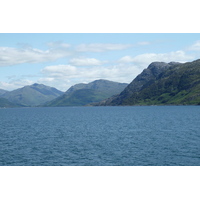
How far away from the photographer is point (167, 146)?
69.4 metres

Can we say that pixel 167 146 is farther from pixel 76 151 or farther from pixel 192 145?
pixel 76 151

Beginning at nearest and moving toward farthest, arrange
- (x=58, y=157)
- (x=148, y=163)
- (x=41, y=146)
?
(x=148, y=163), (x=58, y=157), (x=41, y=146)

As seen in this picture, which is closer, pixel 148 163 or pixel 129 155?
pixel 148 163

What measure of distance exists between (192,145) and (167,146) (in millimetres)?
7200

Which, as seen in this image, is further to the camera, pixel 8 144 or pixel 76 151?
pixel 8 144
